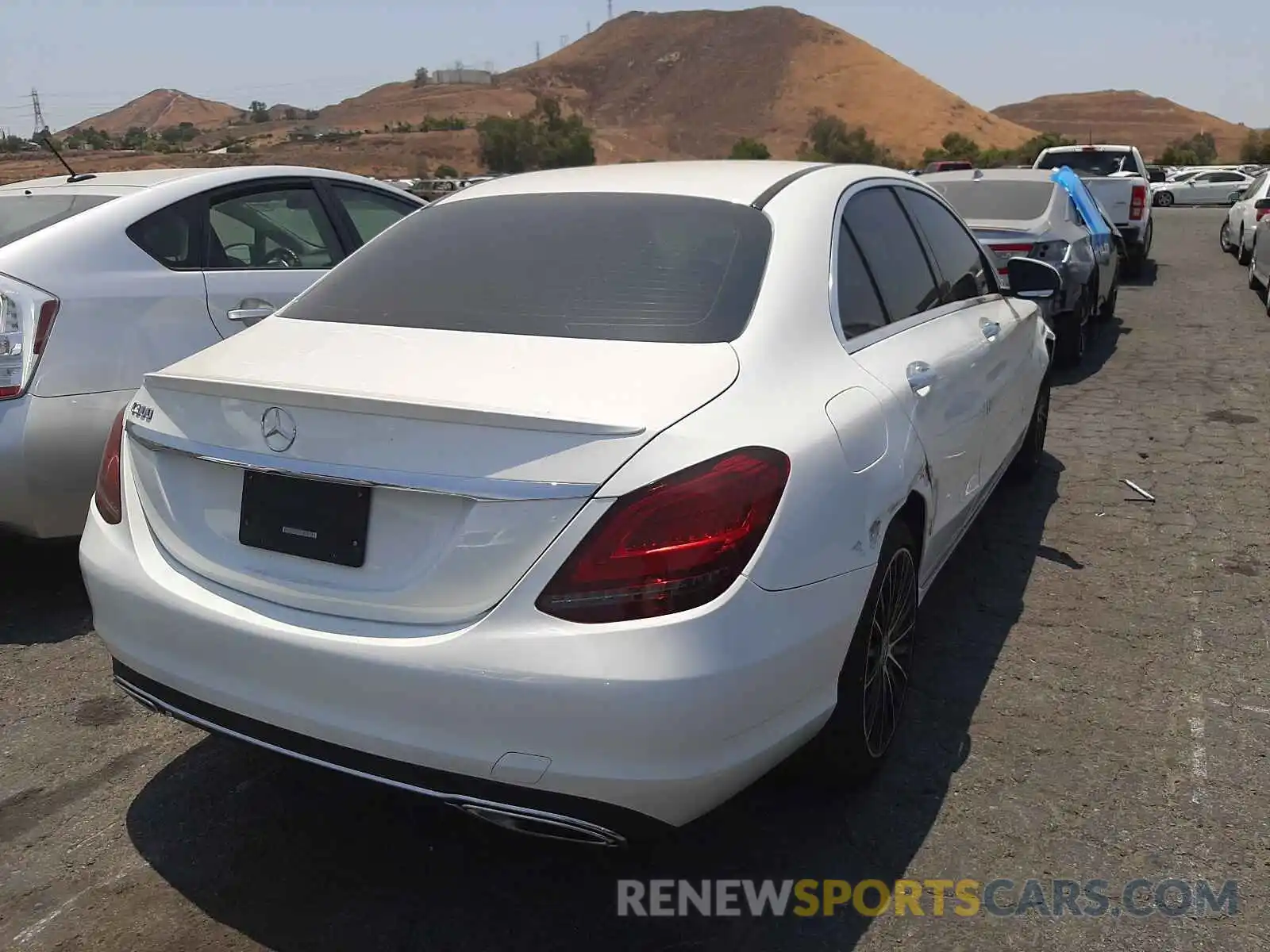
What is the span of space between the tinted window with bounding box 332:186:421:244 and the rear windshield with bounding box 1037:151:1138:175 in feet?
49.9

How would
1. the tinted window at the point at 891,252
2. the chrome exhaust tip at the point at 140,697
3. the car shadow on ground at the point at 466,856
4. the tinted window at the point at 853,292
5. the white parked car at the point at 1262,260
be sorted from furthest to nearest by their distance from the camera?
the white parked car at the point at 1262,260
the tinted window at the point at 891,252
the tinted window at the point at 853,292
the chrome exhaust tip at the point at 140,697
the car shadow on ground at the point at 466,856

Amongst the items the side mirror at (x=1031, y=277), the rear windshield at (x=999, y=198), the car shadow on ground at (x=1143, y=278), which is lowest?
the car shadow on ground at (x=1143, y=278)

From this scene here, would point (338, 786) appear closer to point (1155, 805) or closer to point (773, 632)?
point (773, 632)

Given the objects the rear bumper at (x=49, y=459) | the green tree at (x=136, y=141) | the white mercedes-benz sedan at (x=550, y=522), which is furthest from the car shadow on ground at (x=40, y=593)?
the green tree at (x=136, y=141)

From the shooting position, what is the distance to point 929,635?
414 cm

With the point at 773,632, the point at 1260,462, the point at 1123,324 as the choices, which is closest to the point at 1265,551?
the point at 1260,462

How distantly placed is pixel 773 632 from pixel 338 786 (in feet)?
4.78

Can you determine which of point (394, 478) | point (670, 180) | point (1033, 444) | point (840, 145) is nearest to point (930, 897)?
point (394, 478)

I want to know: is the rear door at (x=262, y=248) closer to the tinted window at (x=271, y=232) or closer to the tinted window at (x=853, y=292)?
the tinted window at (x=271, y=232)

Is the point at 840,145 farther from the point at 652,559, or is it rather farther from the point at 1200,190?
the point at 652,559

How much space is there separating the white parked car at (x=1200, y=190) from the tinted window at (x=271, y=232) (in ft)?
118

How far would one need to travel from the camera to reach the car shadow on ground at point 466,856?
2574 millimetres

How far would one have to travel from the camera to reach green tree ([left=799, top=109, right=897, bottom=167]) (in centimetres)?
8688

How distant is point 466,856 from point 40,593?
2679mm
